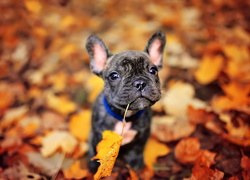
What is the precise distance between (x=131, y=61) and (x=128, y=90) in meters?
0.36

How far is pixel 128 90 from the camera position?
2598mm

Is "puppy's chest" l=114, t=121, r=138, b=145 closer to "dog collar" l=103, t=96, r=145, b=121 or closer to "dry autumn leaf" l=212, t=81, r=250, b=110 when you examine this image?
"dog collar" l=103, t=96, r=145, b=121

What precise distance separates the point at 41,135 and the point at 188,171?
2.09 meters

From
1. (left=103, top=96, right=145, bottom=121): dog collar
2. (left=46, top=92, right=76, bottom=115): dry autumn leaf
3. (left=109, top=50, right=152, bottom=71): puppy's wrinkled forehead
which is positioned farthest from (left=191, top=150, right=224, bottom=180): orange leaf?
(left=46, top=92, right=76, bottom=115): dry autumn leaf

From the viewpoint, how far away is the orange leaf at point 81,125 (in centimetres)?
377

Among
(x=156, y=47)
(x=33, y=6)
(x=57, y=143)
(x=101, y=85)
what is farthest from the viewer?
(x=33, y=6)

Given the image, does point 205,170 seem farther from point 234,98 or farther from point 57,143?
point 57,143

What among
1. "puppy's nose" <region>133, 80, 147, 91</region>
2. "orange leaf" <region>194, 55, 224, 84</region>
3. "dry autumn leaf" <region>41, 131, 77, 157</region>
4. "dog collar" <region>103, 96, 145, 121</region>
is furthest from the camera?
"orange leaf" <region>194, 55, 224, 84</region>

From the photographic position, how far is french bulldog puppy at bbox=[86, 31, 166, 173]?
2.61 metres

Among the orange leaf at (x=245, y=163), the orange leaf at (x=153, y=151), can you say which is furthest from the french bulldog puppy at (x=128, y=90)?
the orange leaf at (x=245, y=163)

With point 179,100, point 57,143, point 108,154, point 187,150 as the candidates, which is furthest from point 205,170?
point 57,143

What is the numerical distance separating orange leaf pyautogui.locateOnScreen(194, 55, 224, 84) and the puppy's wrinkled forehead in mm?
1932

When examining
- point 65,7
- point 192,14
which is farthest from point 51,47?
point 192,14

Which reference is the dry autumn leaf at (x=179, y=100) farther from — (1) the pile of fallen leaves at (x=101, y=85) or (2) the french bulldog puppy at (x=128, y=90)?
(2) the french bulldog puppy at (x=128, y=90)
